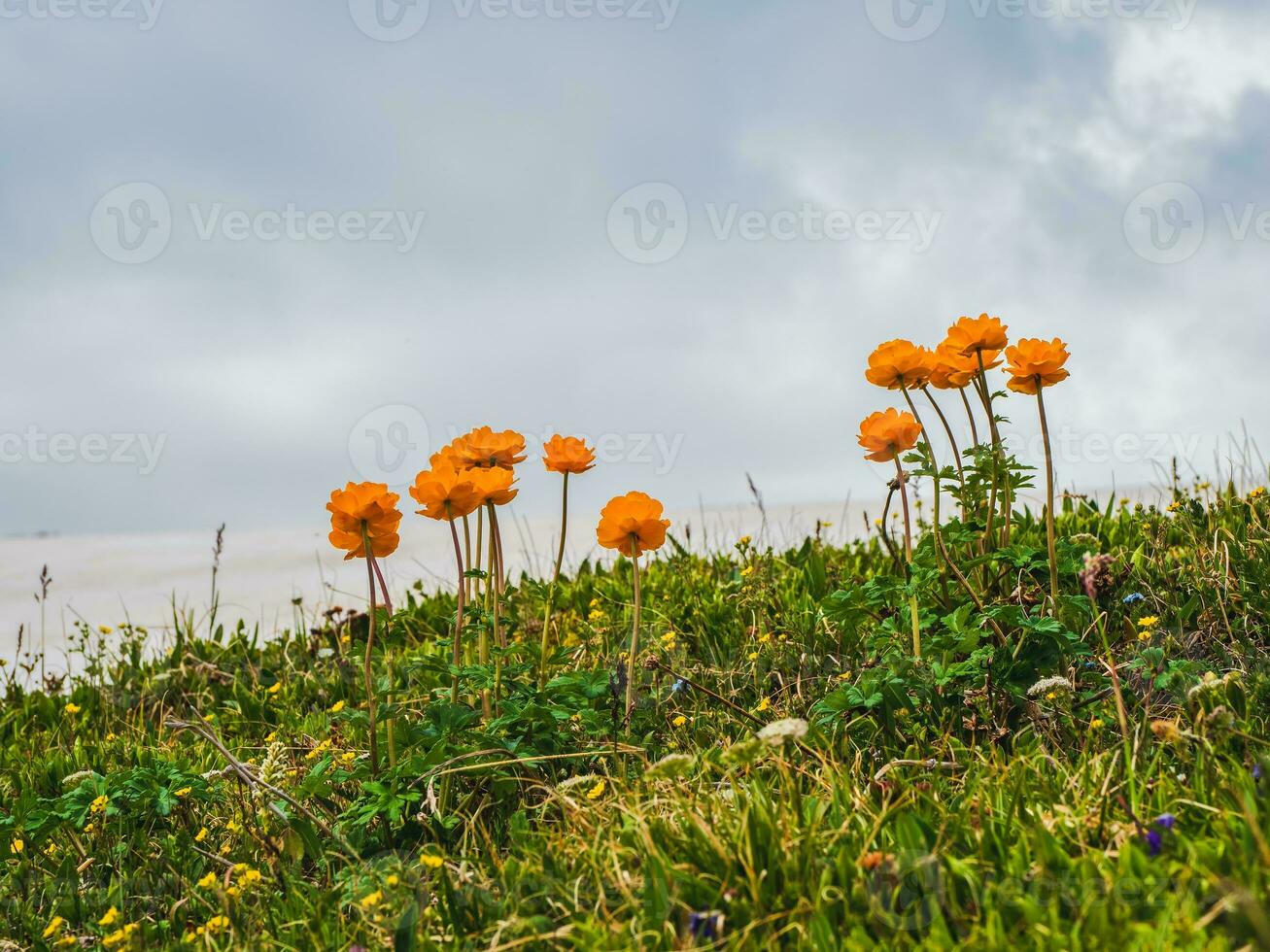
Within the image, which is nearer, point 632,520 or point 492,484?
point 632,520

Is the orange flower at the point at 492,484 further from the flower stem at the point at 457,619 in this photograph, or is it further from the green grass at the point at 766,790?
the green grass at the point at 766,790

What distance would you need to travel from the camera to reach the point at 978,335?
3.19 m

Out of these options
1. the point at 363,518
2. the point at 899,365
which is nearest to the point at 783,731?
the point at 363,518

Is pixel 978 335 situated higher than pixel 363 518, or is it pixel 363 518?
pixel 978 335

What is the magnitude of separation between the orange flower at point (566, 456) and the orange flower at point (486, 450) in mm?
113

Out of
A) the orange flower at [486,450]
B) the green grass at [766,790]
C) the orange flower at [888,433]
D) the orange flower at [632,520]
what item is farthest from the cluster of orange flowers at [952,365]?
the orange flower at [486,450]

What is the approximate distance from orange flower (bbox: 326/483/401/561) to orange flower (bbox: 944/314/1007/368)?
1872mm

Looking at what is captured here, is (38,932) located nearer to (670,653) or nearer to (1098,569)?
(670,653)

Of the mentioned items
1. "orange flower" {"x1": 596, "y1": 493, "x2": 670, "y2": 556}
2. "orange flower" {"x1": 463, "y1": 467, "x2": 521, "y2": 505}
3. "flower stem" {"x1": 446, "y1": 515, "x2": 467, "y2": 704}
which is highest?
"orange flower" {"x1": 463, "y1": 467, "x2": 521, "y2": 505}

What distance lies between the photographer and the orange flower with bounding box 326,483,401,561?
2.74 metres

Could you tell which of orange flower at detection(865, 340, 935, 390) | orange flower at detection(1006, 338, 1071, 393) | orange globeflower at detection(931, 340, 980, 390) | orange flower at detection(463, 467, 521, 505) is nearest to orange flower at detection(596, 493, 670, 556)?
orange flower at detection(463, 467, 521, 505)

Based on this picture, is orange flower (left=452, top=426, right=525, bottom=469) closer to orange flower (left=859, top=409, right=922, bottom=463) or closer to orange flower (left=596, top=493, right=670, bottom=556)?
orange flower (left=596, top=493, right=670, bottom=556)

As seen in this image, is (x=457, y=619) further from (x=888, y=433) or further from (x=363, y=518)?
(x=888, y=433)

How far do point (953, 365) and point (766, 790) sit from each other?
61.8 inches
